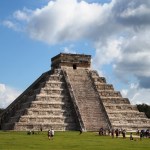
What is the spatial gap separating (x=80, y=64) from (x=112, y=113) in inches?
355

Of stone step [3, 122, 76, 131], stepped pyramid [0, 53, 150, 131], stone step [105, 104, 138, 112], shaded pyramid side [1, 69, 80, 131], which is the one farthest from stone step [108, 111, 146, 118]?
stone step [3, 122, 76, 131]

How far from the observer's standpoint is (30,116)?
47.1 metres

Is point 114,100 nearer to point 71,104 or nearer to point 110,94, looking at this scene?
point 110,94

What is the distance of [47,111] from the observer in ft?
159

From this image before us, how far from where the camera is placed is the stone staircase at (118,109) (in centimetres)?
5094

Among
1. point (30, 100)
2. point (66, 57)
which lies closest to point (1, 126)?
point (30, 100)

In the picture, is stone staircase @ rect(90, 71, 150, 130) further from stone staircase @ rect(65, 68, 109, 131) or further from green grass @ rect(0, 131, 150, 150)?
green grass @ rect(0, 131, 150, 150)

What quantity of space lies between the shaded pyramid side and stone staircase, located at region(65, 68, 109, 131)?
108cm

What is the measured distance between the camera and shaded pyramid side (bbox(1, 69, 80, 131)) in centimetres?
4701

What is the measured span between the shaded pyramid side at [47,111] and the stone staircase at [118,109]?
4.83 meters

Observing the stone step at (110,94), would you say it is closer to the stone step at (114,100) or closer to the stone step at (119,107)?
the stone step at (114,100)

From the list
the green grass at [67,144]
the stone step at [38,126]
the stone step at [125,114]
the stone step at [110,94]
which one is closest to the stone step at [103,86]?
the stone step at [110,94]

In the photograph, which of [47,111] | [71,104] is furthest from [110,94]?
[47,111]

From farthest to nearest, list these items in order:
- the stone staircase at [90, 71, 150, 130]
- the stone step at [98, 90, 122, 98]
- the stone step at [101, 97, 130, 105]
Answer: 1. the stone step at [98, 90, 122, 98]
2. the stone step at [101, 97, 130, 105]
3. the stone staircase at [90, 71, 150, 130]
